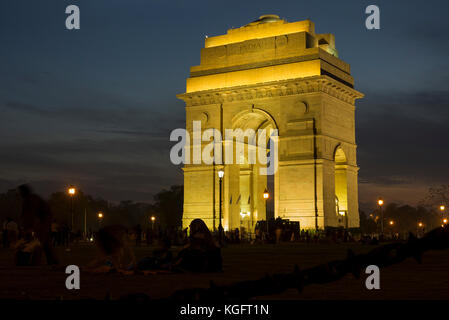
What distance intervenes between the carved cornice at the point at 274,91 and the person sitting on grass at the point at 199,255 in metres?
30.5

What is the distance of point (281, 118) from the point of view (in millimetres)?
42531

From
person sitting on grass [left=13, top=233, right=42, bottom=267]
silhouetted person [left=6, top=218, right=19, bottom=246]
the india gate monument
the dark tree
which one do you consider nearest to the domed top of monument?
the india gate monument

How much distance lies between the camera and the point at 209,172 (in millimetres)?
44688

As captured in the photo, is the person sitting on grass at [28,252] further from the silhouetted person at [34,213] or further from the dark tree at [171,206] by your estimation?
the dark tree at [171,206]

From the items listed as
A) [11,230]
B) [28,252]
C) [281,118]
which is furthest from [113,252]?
[281,118]

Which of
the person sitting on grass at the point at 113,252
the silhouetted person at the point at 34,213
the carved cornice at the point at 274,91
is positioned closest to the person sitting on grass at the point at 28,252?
the silhouetted person at the point at 34,213

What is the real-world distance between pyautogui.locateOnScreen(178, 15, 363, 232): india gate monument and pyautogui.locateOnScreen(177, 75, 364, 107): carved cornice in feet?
0.21

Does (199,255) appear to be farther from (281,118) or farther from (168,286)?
(281,118)

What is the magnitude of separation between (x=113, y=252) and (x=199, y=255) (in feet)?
4.89

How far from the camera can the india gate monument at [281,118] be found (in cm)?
4141

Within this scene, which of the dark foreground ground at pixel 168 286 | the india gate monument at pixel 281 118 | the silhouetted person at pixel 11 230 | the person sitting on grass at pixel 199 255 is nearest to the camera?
the dark foreground ground at pixel 168 286

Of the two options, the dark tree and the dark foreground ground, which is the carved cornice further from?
the dark tree
